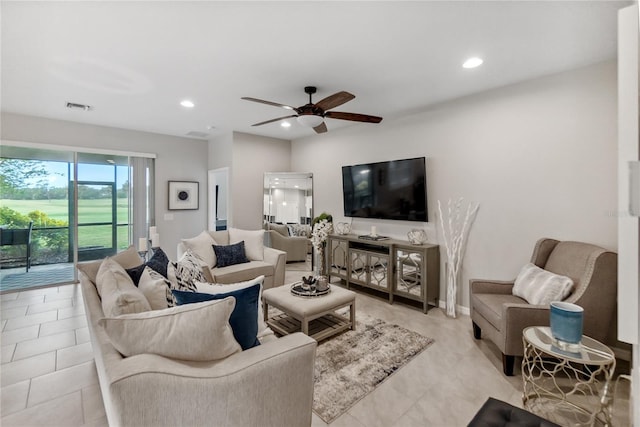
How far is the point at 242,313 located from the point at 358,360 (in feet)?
4.59

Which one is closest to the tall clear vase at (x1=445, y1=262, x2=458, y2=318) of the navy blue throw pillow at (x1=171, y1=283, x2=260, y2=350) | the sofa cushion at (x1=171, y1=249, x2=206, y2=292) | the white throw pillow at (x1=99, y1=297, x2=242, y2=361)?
the navy blue throw pillow at (x1=171, y1=283, x2=260, y2=350)

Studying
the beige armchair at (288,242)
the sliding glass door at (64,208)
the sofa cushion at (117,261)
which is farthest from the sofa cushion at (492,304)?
the sliding glass door at (64,208)

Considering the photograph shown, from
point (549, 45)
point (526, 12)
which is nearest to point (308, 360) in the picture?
point (526, 12)

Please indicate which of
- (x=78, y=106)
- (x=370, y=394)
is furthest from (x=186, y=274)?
(x=78, y=106)

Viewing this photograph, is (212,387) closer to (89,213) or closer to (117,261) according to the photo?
(117,261)

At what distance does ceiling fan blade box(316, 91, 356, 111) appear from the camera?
2.53 metres

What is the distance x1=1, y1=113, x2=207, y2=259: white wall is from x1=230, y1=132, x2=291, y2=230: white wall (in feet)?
3.68

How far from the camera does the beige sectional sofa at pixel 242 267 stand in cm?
362

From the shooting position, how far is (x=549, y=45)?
2.33 metres

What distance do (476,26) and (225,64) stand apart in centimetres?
207

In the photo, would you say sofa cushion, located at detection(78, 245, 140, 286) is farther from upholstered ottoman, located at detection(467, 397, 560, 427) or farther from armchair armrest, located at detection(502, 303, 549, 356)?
armchair armrest, located at detection(502, 303, 549, 356)

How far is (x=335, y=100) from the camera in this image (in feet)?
8.79

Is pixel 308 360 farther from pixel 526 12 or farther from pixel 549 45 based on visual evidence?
pixel 549 45

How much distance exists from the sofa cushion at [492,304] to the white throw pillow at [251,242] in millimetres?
2741
